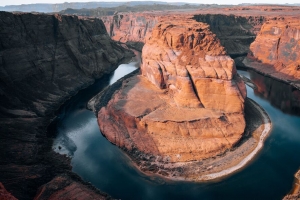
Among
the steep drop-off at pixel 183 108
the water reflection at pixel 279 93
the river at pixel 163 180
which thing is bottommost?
the river at pixel 163 180

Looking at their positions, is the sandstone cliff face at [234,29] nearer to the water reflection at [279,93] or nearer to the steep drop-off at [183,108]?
the water reflection at [279,93]

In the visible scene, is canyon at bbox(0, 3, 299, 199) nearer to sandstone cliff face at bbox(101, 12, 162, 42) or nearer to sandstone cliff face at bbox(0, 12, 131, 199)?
sandstone cliff face at bbox(0, 12, 131, 199)

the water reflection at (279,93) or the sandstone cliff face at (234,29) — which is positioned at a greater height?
the sandstone cliff face at (234,29)

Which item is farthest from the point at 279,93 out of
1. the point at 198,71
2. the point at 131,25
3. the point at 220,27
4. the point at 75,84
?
the point at 131,25

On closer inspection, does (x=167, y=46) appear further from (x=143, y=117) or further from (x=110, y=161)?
(x=110, y=161)

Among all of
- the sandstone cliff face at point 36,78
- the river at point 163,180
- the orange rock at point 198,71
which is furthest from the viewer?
the orange rock at point 198,71

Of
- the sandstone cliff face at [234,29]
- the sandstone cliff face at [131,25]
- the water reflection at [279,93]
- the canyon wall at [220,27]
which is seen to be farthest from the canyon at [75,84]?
the sandstone cliff face at [131,25]

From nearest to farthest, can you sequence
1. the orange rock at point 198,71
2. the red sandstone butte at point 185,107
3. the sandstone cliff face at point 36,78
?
the sandstone cliff face at point 36,78 → the red sandstone butte at point 185,107 → the orange rock at point 198,71
